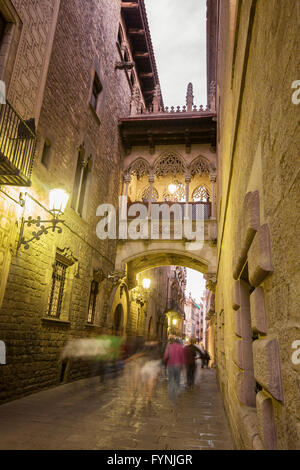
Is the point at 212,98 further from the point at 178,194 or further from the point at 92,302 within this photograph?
the point at 92,302

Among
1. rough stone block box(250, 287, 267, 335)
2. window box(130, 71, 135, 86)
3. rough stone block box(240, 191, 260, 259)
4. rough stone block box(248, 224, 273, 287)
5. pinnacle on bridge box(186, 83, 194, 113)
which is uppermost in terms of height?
window box(130, 71, 135, 86)

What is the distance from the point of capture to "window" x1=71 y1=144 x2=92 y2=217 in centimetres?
989

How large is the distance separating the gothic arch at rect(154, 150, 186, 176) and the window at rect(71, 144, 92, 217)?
4680 millimetres

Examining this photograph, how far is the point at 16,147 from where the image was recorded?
5875 mm

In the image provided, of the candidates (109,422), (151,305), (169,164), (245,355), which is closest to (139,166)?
(169,164)

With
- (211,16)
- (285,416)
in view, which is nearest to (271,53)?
(285,416)

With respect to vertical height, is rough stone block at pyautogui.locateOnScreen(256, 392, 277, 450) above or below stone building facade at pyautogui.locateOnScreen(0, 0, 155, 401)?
below

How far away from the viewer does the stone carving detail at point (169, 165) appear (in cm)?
1452

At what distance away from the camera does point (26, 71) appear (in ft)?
21.6

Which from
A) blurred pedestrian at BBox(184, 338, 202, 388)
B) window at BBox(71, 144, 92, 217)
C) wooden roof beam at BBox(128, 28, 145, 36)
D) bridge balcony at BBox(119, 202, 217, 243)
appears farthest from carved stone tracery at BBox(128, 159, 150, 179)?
blurred pedestrian at BBox(184, 338, 202, 388)

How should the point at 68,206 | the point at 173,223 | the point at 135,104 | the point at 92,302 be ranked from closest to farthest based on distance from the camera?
1. the point at 68,206
2. the point at 92,302
3. the point at 173,223
4. the point at 135,104

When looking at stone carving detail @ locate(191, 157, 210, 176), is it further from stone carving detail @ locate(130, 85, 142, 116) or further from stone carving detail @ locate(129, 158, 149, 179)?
stone carving detail @ locate(130, 85, 142, 116)

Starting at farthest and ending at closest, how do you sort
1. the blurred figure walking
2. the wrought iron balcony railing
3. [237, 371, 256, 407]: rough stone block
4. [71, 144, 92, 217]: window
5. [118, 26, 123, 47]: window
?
[118, 26, 123, 47]: window → [71, 144, 92, 217]: window → the blurred figure walking → the wrought iron balcony railing → [237, 371, 256, 407]: rough stone block

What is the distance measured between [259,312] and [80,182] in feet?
29.6
